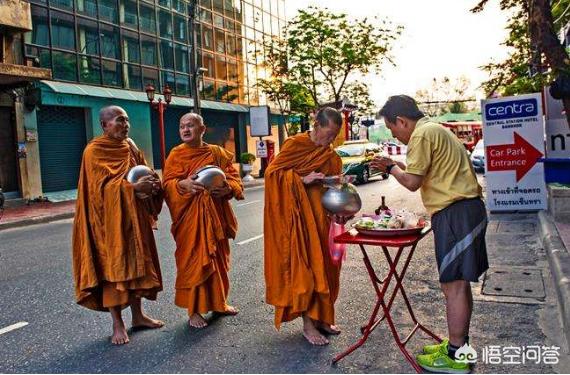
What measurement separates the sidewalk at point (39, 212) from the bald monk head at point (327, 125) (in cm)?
1033

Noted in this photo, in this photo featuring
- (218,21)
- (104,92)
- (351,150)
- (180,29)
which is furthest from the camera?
(218,21)

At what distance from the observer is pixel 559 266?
4766mm

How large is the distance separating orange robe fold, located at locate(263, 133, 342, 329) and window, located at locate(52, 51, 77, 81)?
51.3 ft

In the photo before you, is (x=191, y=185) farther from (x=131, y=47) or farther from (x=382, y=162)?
(x=131, y=47)

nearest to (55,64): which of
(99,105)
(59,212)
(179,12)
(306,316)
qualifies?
(99,105)

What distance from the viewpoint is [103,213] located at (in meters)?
3.93

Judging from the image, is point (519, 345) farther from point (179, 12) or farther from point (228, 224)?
point (179, 12)

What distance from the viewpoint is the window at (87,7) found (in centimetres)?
1803

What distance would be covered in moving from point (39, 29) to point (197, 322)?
619 inches

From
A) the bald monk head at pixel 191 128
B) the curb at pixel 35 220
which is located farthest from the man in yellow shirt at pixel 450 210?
the curb at pixel 35 220

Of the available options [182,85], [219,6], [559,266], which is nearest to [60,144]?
[182,85]

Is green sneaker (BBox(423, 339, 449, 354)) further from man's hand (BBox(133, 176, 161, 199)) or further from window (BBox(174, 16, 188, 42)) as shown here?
window (BBox(174, 16, 188, 42))

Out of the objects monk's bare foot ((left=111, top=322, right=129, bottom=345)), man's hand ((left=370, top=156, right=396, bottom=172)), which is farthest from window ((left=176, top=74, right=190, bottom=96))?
man's hand ((left=370, top=156, right=396, bottom=172))

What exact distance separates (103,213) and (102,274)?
0.46 metres
